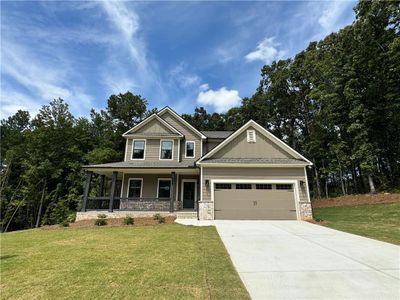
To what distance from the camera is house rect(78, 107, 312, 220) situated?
502 inches

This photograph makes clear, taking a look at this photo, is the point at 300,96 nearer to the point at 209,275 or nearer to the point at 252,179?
the point at 252,179

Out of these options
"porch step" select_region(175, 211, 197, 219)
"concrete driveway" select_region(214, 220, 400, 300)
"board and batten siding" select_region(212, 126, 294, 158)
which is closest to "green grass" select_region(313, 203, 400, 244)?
"concrete driveway" select_region(214, 220, 400, 300)

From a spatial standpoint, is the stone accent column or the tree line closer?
the stone accent column

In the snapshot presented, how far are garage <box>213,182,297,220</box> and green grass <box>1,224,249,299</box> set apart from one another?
587 centimetres

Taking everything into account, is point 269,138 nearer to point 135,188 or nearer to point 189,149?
point 189,149

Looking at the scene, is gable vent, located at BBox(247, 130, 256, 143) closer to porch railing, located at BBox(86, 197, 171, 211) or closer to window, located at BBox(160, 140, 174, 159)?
window, located at BBox(160, 140, 174, 159)

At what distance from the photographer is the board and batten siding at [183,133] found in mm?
17344

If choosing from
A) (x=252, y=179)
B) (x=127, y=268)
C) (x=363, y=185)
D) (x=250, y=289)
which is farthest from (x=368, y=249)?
(x=363, y=185)

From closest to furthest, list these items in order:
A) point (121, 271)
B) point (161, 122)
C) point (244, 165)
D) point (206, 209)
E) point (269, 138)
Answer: point (121, 271)
point (206, 209)
point (244, 165)
point (269, 138)
point (161, 122)

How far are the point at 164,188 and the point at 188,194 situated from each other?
73.7 inches

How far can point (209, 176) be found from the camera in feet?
43.0

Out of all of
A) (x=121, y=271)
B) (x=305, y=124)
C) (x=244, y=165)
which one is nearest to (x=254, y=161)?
(x=244, y=165)

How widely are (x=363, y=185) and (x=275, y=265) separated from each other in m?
28.1

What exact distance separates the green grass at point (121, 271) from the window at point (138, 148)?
10.2 m
